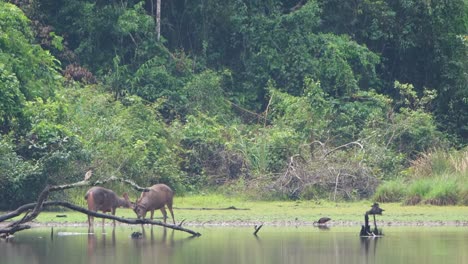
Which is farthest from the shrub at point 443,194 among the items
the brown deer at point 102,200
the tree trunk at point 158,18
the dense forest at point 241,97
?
the tree trunk at point 158,18

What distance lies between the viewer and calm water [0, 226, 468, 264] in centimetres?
1675

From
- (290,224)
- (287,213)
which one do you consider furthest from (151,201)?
(287,213)

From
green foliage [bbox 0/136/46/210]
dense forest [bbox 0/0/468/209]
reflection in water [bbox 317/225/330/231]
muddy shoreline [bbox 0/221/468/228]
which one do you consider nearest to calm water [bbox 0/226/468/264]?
reflection in water [bbox 317/225/330/231]

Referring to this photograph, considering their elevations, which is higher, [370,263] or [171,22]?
[171,22]

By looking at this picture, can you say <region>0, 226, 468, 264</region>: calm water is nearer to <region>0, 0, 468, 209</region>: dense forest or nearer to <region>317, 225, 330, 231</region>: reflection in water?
<region>317, 225, 330, 231</region>: reflection in water

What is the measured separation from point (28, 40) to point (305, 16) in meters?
9.93

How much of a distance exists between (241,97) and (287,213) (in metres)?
11.2

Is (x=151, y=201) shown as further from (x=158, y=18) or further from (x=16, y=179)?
(x=158, y=18)

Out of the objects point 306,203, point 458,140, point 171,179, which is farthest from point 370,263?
point 458,140

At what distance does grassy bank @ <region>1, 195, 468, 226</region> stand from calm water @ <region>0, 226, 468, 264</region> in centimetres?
107

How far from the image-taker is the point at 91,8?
116 feet

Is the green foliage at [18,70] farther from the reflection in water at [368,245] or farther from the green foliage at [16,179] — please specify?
the reflection in water at [368,245]

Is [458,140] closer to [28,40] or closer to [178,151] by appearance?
[178,151]

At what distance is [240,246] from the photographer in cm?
1866
